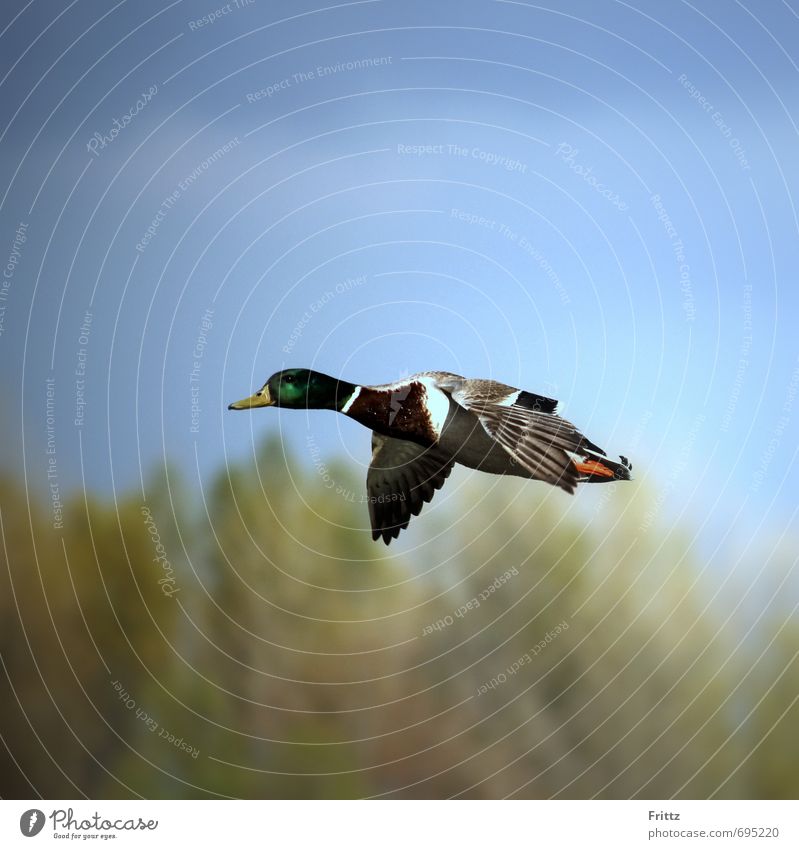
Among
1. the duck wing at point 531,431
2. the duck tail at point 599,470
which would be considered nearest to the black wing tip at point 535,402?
the duck wing at point 531,431

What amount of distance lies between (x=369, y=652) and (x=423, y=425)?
58 centimetres

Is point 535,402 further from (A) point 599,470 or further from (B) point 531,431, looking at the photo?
(A) point 599,470

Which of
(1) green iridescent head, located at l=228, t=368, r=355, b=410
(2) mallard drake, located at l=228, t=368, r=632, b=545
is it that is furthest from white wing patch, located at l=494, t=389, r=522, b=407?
(1) green iridescent head, located at l=228, t=368, r=355, b=410

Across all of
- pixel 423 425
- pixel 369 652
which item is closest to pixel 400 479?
pixel 423 425

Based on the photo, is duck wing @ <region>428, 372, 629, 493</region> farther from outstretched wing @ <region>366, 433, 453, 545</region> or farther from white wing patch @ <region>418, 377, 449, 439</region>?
outstretched wing @ <region>366, 433, 453, 545</region>

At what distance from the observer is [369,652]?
2.53 metres

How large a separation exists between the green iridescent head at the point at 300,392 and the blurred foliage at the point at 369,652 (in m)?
0.12

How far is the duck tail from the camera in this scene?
2.59 m

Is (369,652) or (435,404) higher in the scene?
(435,404)

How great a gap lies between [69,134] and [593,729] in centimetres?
200

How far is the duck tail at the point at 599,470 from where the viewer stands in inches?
102

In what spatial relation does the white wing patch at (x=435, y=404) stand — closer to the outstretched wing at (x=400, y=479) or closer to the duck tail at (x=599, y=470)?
the outstretched wing at (x=400, y=479)
